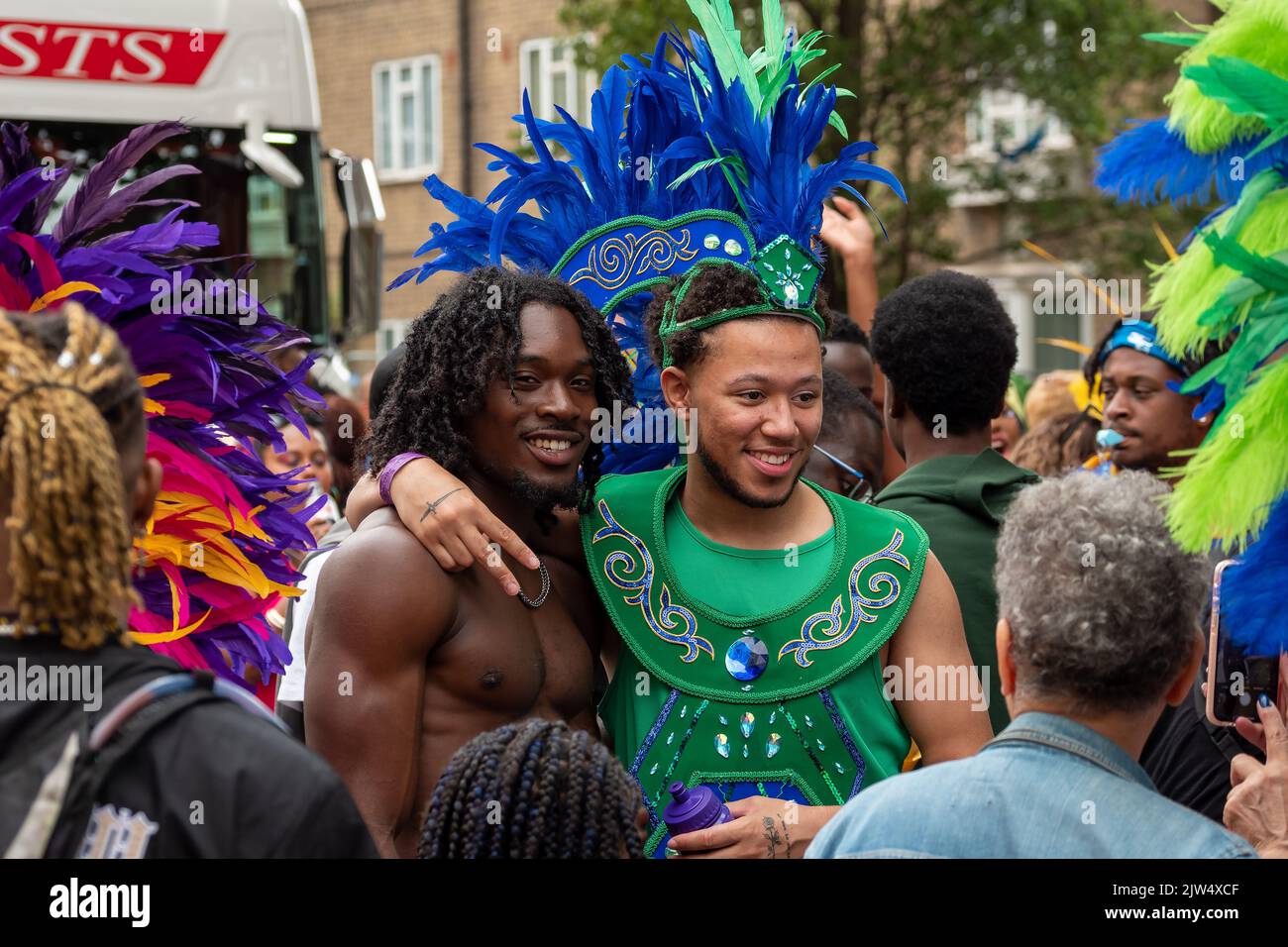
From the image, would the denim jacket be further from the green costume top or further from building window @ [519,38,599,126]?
building window @ [519,38,599,126]

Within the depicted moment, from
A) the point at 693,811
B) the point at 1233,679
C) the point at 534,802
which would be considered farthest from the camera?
the point at 693,811

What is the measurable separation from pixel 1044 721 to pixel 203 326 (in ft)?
6.66

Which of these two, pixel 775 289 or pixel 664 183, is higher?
pixel 664 183

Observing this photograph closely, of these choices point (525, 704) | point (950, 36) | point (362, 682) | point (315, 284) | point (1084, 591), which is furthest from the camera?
point (950, 36)

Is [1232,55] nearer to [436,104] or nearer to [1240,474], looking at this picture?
[1240,474]

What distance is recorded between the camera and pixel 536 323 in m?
3.20

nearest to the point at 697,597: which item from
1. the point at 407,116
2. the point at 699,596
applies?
the point at 699,596

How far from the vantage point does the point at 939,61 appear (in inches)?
469

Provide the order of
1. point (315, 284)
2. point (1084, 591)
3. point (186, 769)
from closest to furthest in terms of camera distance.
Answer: point (186, 769) < point (1084, 591) < point (315, 284)

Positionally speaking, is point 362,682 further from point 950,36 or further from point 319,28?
point 319,28

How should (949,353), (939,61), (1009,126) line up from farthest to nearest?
(1009,126) → (939,61) → (949,353)

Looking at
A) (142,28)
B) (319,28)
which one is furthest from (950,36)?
(319,28)

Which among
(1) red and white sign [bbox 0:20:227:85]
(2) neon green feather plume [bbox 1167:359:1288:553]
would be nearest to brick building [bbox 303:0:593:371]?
(1) red and white sign [bbox 0:20:227:85]

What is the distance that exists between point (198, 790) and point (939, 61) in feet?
36.4
